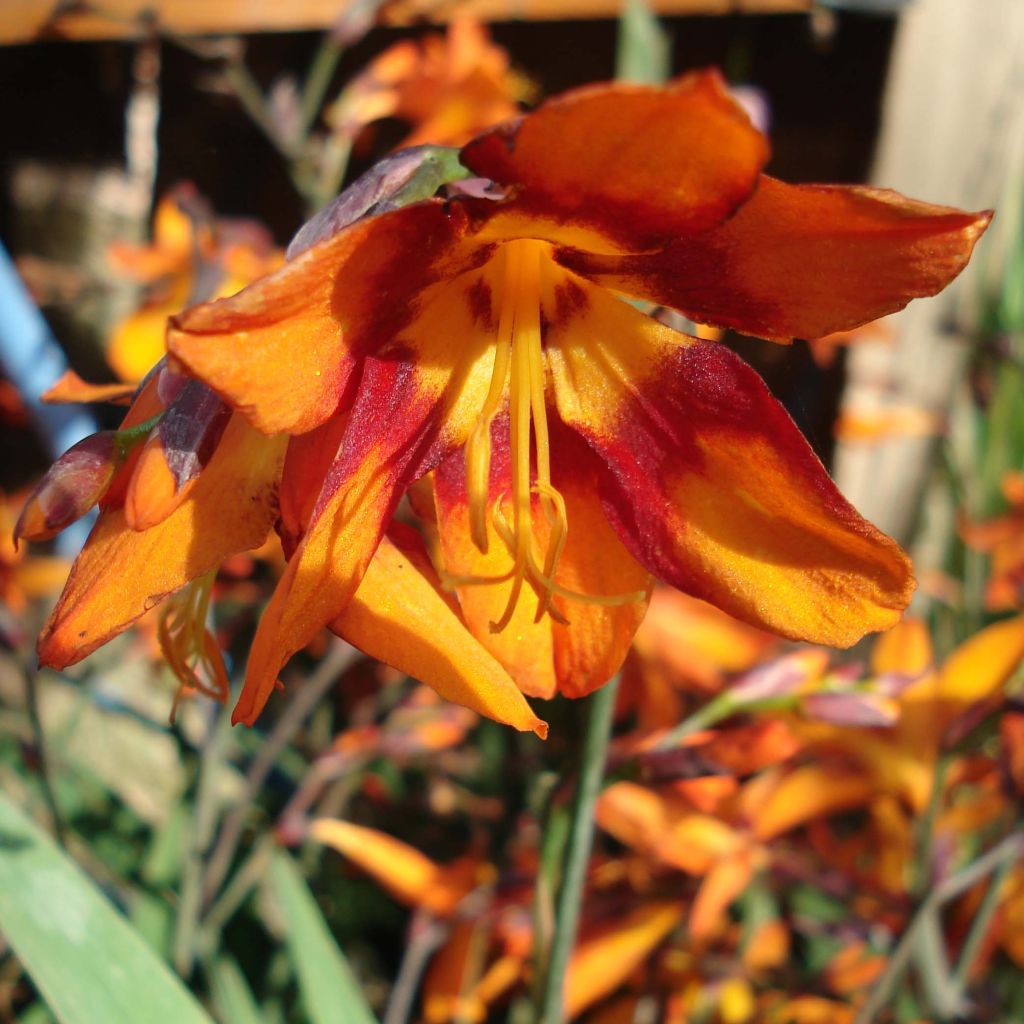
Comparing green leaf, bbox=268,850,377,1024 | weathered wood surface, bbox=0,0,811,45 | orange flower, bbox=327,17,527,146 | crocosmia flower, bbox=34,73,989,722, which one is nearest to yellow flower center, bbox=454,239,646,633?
crocosmia flower, bbox=34,73,989,722

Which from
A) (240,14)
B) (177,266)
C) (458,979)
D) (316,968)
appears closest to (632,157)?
(316,968)

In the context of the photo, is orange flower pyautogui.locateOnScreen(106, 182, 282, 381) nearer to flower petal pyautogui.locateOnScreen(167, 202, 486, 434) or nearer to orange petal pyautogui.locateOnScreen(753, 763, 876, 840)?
flower petal pyautogui.locateOnScreen(167, 202, 486, 434)

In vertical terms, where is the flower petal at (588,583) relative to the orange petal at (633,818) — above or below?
above

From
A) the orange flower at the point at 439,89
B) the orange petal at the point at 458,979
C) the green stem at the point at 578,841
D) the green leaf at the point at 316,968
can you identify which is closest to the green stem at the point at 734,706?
the green stem at the point at 578,841

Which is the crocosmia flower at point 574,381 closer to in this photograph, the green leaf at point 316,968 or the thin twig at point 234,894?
the green leaf at point 316,968

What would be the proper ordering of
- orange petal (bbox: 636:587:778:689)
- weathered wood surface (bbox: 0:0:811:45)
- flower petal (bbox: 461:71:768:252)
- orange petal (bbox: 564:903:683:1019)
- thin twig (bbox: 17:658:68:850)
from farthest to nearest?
weathered wood surface (bbox: 0:0:811:45), orange petal (bbox: 636:587:778:689), orange petal (bbox: 564:903:683:1019), thin twig (bbox: 17:658:68:850), flower petal (bbox: 461:71:768:252)

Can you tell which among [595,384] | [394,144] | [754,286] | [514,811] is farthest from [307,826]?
[394,144]

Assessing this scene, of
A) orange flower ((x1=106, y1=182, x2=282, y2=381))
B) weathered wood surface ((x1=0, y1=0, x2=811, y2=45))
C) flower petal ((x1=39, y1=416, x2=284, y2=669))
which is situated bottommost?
orange flower ((x1=106, y1=182, x2=282, y2=381))

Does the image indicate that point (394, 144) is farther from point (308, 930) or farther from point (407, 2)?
point (308, 930)
